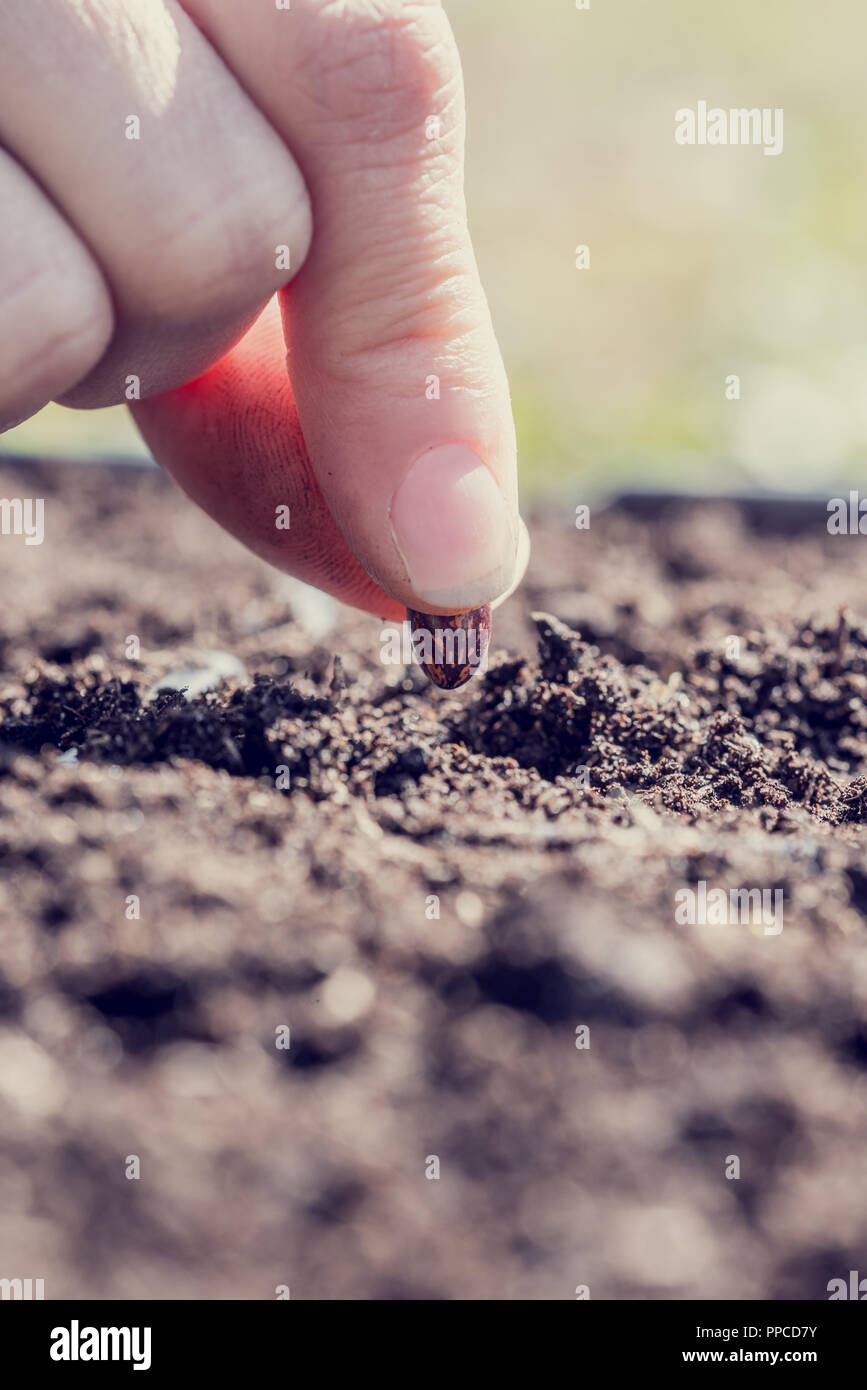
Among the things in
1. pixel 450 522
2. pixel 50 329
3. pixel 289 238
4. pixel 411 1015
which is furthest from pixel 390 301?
pixel 411 1015

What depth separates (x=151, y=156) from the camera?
1.00 m

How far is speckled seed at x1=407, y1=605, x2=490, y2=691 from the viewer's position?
131cm

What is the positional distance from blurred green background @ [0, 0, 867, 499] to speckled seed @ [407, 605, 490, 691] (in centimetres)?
124

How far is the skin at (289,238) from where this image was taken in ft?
3.26

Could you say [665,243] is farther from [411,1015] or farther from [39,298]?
[411,1015]

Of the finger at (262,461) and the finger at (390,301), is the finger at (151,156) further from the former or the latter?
the finger at (262,461)

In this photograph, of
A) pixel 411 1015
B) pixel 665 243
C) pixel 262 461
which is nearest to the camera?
pixel 411 1015

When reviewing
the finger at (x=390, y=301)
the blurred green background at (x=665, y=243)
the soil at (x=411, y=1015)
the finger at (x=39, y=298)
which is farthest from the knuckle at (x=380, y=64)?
the blurred green background at (x=665, y=243)

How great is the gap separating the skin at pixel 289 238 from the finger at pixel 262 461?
0.72 feet

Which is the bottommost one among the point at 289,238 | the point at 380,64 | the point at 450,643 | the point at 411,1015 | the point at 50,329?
the point at 411,1015

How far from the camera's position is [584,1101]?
0.81 m

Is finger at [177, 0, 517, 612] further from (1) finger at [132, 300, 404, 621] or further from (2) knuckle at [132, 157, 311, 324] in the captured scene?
(1) finger at [132, 300, 404, 621]

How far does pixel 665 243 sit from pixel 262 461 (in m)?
3.67

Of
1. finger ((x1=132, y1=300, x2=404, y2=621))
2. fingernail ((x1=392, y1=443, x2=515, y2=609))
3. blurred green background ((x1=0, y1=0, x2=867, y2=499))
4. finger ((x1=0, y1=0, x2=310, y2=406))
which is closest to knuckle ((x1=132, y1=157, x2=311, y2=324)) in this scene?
finger ((x1=0, y1=0, x2=310, y2=406))
